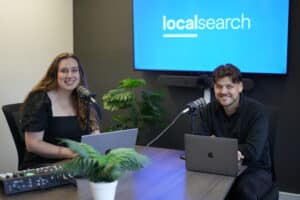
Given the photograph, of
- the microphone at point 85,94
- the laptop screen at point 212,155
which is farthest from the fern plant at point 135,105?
the laptop screen at point 212,155

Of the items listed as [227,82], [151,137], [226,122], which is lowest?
[151,137]

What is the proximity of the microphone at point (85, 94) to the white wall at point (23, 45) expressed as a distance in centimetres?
132

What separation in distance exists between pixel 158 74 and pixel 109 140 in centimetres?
218

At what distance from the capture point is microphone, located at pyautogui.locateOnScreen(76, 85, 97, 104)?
271cm

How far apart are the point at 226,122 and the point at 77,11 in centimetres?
247

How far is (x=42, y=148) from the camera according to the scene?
9.21 ft

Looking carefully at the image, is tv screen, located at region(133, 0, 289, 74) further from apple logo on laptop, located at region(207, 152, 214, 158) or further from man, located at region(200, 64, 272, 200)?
apple logo on laptop, located at region(207, 152, 214, 158)

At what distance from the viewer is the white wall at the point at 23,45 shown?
398 centimetres

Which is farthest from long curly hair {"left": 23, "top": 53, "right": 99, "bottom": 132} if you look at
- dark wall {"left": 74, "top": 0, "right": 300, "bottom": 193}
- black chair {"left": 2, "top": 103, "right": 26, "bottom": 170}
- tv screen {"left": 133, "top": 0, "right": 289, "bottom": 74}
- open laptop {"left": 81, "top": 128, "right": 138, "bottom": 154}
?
dark wall {"left": 74, "top": 0, "right": 300, "bottom": 193}

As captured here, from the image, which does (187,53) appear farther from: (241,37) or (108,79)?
(108,79)

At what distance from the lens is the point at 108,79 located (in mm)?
4645

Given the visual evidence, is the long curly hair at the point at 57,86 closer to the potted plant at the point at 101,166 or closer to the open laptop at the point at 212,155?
the open laptop at the point at 212,155

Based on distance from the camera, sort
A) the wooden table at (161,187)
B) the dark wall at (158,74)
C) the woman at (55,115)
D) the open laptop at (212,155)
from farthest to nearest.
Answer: the dark wall at (158,74), the woman at (55,115), the open laptop at (212,155), the wooden table at (161,187)

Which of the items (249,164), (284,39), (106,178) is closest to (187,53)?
(284,39)
